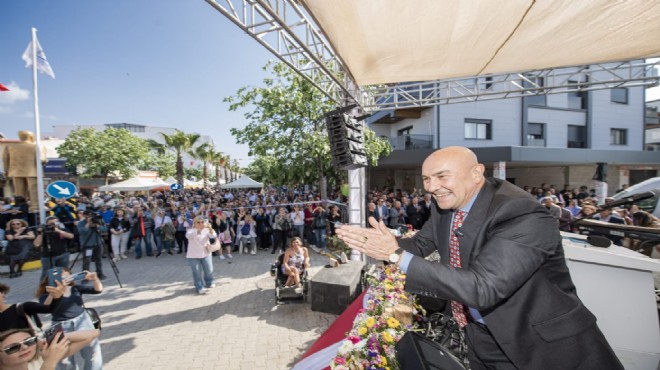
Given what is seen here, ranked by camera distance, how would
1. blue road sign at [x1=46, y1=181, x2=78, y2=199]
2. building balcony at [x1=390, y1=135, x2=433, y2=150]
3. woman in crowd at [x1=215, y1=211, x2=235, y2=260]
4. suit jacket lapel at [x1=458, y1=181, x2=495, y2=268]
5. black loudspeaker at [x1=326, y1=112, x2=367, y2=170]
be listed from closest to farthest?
suit jacket lapel at [x1=458, y1=181, x2=495, y2=268]
black loudspeaker at [x1=326, y1=112, x2=367, y2=170]
blue road sign at [x1=46, y1=181, x2=78, y2=199]
woman in crowd at [x1=215, y1=211, x2=235, y2=260]
building balcony at [x1=390, y1=135, x2=433, y2=150]

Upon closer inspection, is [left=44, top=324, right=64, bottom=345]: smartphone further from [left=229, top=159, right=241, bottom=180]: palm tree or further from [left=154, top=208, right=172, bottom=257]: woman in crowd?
[left=229, top=159, right=241, bottom=180]: palm tree

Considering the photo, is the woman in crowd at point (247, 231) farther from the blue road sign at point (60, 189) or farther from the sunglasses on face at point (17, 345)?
the sunglasses on face at point (17, 345)

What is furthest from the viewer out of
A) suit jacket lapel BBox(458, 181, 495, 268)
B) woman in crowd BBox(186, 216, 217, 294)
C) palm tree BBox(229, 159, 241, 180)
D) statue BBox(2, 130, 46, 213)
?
palm tree BBox(229, 159, 241, 180)

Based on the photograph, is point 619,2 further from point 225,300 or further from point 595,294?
point 225,300

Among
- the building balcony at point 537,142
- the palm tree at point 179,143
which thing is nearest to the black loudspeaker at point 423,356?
the building balcony at point 537,142

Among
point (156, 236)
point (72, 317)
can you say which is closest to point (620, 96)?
point (156, 236)

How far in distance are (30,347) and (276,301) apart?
15.5 ft

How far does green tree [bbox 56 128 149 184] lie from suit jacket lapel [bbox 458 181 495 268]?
116 ft

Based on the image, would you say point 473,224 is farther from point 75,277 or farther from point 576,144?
point 576,144

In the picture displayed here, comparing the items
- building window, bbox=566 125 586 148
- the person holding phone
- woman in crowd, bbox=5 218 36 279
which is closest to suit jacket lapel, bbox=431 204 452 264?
the person holding phone

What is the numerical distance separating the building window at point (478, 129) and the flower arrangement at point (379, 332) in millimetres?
18658

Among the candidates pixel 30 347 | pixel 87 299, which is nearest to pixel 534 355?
pixel 30 347

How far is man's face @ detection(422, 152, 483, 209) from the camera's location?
1.80 m

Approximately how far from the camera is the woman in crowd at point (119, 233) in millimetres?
10414
